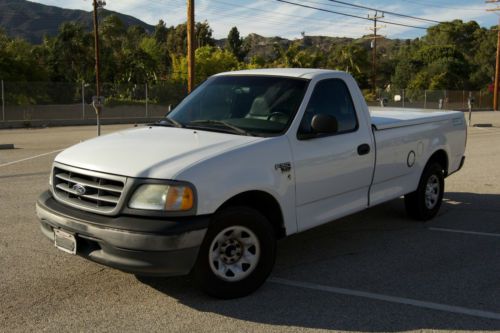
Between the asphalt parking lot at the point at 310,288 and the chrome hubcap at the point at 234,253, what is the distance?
0.23 metres

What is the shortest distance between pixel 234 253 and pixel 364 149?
6.43ft

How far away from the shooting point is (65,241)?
14.1 ft

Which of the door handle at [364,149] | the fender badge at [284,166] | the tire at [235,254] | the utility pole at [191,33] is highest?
the utility pole at [191,33]

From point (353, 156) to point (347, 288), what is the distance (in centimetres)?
136

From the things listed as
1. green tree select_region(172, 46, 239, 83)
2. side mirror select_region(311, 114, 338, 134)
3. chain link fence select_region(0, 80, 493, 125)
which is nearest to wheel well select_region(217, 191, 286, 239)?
side mirror select_region(311, 114, 338, 134)

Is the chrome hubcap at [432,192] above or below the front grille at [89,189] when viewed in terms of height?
below

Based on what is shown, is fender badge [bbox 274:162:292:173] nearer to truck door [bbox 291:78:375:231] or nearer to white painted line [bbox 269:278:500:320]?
truck door [bbox 291:78:375:231]

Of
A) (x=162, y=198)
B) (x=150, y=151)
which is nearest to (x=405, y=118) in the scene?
(x=150, y=151)

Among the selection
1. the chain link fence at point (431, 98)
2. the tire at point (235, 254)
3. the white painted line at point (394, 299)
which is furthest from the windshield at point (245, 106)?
the chain link fence at point (431, 98)

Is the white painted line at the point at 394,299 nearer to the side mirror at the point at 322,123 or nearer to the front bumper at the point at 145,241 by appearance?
the front bumper at the point at 145,241

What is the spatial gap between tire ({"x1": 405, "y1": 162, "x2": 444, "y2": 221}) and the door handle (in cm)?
150

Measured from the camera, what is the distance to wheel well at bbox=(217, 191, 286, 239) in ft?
14.5

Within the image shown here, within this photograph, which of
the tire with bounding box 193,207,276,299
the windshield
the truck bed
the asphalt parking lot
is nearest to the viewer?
the asphalt parking lot

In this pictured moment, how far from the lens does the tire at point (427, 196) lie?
6.86 metres
